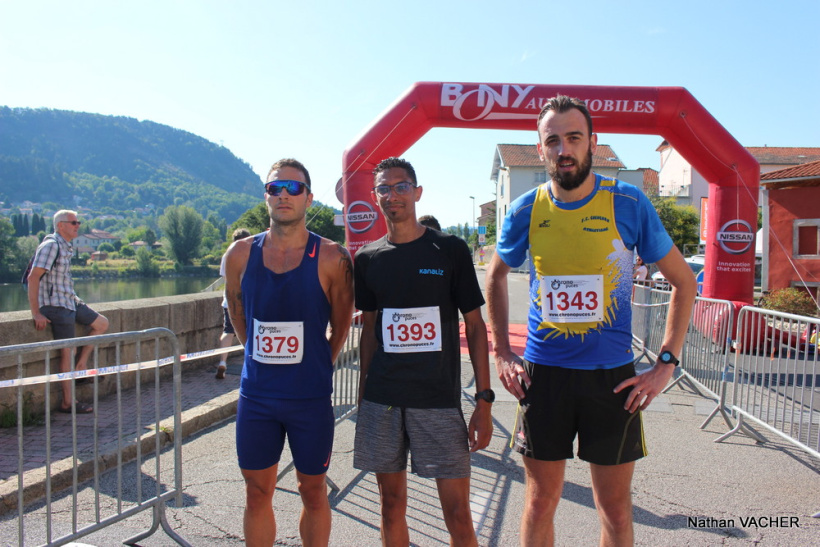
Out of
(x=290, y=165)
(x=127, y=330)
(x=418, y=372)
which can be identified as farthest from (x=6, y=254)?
(x=418, y=372)

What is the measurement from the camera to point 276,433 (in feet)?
8.75

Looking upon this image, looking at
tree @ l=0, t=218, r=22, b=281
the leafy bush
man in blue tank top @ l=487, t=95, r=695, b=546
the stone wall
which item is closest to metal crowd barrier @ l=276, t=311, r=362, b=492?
the stone wall

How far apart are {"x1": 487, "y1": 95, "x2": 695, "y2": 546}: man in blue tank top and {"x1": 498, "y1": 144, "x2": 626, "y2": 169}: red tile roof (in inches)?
2025

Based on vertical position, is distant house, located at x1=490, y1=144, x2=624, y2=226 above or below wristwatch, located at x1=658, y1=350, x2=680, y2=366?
above

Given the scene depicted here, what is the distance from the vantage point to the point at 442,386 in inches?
99.0

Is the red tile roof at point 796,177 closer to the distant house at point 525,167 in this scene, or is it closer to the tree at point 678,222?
the tree at point 678,222

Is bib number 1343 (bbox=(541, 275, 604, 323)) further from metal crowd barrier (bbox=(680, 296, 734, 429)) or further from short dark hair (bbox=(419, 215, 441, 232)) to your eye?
metal crowd barrier (bbox=(680, 296, 734, 429))

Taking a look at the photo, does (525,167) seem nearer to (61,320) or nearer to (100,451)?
(61,320)

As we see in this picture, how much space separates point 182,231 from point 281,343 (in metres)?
115

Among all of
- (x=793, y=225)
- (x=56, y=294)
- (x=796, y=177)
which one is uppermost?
(x=796, y=177)

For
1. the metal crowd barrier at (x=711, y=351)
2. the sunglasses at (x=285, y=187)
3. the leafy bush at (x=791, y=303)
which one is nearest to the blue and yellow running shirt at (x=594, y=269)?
the sunglasses at (x=285, y=187)

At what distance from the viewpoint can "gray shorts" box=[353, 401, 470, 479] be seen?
2471 mm

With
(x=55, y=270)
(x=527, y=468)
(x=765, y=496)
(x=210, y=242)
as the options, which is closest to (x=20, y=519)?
(x=527, y=468)

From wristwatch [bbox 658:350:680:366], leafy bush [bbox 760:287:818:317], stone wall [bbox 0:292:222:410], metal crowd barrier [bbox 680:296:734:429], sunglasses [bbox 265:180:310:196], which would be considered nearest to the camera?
wristwatch [bbox 658:350:680:366]
